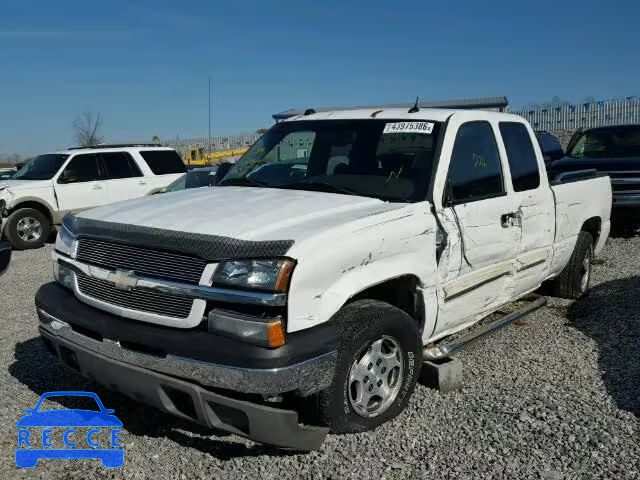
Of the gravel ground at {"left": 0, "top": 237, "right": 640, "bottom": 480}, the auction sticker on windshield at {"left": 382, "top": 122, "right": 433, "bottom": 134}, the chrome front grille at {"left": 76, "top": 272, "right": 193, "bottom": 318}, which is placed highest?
A: the auction sticker on windshield at {"left": 382, "top": 122, "right": 433, "bottom": 134}

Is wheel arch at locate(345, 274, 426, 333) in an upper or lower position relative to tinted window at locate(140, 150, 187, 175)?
lower

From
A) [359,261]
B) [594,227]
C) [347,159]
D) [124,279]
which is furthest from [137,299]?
[594,227]

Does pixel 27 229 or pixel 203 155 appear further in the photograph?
pixel 203 155

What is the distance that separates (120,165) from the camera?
12.5 meters

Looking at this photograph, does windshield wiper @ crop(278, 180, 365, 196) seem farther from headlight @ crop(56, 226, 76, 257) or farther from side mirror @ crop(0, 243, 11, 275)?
side mirror @ crop(0, 243, 11, 275)

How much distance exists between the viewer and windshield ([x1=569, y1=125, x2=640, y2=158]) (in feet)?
35.7

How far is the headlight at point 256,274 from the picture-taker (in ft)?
9.32

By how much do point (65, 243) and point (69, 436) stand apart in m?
1.14

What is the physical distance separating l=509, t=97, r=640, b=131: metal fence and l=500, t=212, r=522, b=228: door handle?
18222 mm

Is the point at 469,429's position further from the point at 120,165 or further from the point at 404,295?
the point at 120,165

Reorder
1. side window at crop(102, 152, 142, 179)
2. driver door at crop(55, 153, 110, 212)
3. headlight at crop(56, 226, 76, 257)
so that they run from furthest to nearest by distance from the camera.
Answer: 1. side window at crop(102, 152, 142, 179)
2. driver door at crop(55, 153, 110, 212)
3. headlight at crop(56, 226, 76, 257)

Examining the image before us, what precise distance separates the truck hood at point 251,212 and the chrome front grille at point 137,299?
1.16 feet

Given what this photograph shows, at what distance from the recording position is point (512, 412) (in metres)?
3.79

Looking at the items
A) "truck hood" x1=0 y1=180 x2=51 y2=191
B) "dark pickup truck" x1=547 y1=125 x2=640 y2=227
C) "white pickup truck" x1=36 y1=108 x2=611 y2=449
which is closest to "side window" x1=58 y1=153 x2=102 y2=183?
"truck hood" x1=0 y1=180 x2=51 y2=191
